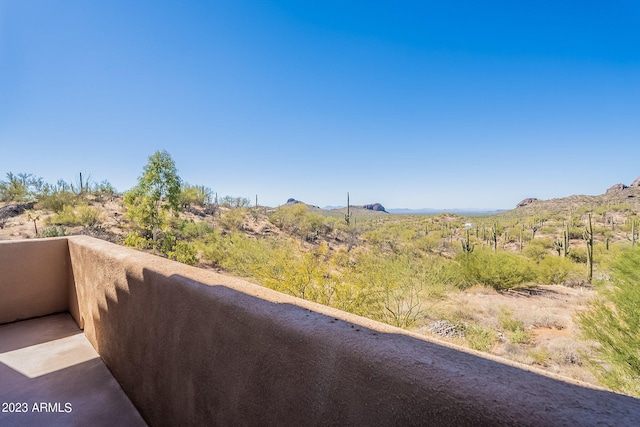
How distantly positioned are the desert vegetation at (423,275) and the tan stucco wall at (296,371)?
19.3 feet

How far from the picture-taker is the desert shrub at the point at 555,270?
17.7m

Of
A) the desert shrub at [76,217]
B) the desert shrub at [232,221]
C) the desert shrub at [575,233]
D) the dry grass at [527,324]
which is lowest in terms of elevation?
the dry grass at [527,324]

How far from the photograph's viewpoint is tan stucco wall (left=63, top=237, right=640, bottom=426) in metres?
0.69

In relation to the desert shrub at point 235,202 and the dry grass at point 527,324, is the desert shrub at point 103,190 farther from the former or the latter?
the dry grass at point 527,324

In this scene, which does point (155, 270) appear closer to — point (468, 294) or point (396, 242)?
point (468, 294)

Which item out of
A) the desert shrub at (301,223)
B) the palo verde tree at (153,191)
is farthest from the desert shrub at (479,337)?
the desert shrub at (301,223)

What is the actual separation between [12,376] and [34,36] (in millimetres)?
9168

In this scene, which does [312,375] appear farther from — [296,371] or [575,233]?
[575,233]

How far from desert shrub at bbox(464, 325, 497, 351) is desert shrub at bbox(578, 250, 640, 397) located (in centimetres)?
231

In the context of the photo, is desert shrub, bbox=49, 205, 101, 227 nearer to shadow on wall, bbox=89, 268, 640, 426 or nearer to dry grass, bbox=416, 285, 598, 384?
dry grass, bbox=416, 285, 598, 384

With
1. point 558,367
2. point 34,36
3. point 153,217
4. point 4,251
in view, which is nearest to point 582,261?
point 558,367

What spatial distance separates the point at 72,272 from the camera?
4266mm

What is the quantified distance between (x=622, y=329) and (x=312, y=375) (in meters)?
8.30

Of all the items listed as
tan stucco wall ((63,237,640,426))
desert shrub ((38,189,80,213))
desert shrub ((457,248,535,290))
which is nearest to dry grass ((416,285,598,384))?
desert shrub ((457,248,535,290))
